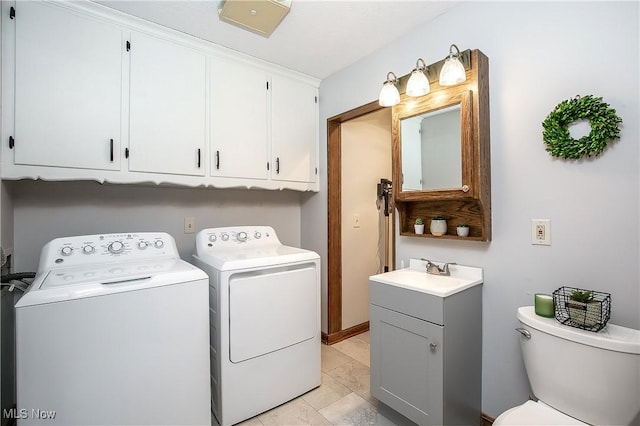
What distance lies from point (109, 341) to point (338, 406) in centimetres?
134

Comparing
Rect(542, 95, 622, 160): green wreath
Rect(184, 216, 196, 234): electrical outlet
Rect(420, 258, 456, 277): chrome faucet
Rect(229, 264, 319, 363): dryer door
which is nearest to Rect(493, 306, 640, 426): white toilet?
Rect(420, 258, 456, 277): chrome faucet

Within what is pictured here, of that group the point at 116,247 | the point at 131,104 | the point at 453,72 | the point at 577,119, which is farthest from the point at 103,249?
the point at 577,119

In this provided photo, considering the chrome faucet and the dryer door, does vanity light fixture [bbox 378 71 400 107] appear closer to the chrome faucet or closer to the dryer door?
the chrome faucet

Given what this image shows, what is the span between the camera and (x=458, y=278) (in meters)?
1.69

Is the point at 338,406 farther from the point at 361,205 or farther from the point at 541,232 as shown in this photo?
the point at 361,205

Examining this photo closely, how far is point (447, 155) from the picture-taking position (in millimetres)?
1676

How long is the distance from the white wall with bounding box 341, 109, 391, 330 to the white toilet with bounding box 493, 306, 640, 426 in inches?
66.5

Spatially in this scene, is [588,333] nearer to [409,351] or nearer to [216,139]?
[409,351]

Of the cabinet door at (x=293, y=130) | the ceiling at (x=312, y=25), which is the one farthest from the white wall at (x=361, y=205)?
the ceiling at (x=312, y=25)

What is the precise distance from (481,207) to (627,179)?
55 centimetres

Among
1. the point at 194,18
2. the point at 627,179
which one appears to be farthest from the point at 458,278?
the point at 194,18

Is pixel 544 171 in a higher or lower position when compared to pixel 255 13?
lower

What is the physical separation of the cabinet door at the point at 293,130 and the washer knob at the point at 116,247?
1153 millimetres

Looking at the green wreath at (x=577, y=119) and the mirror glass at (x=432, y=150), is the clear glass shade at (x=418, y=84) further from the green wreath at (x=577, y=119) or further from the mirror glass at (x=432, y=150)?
the green wreath at (x=577, y=119)
